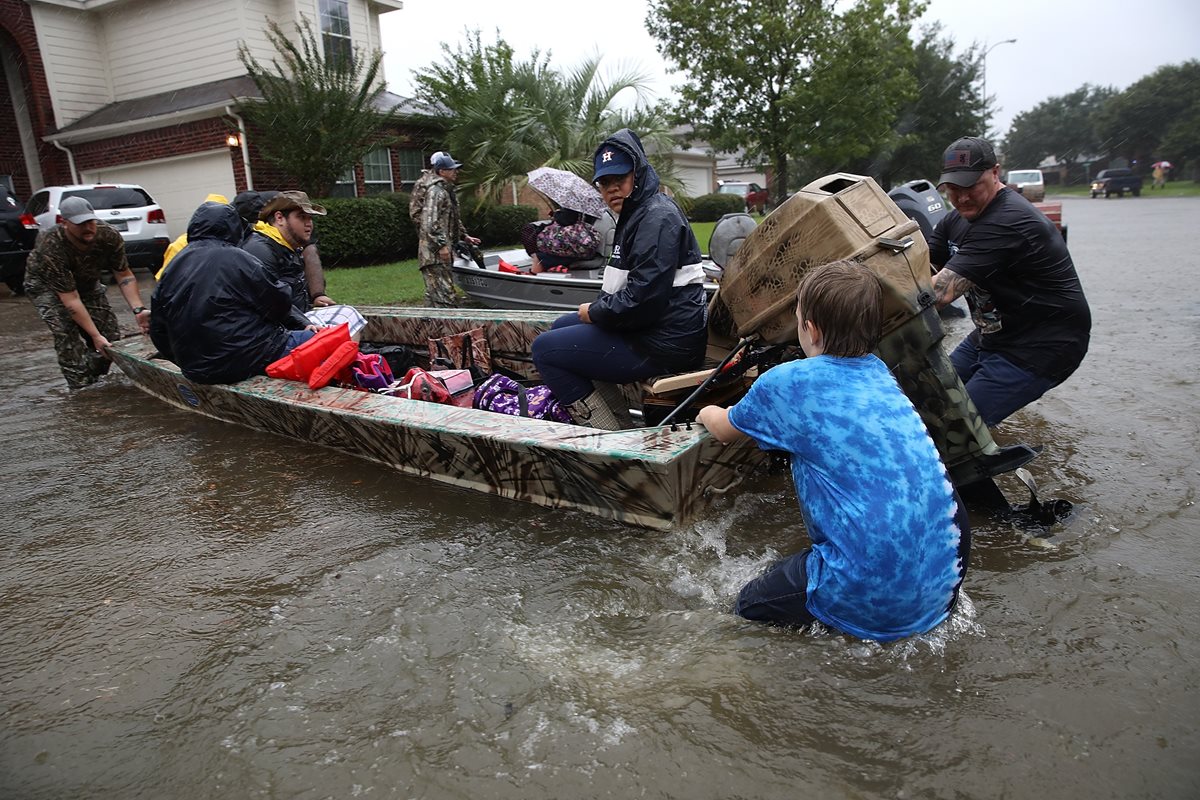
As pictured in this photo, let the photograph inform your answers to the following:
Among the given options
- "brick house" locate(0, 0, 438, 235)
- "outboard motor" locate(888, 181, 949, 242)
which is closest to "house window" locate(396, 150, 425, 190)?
"brick house" locate(0, 0, 438, 235)

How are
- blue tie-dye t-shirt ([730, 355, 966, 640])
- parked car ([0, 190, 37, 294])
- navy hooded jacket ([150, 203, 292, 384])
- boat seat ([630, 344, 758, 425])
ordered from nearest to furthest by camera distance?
blue tie-dye t-shirt ([730, 355, 966, 640]), boat seat ([630, 344, 758, 425]), navy hooded jacket ([150, 203, 292, 384]), parked car ([0, 190, 37, 294])

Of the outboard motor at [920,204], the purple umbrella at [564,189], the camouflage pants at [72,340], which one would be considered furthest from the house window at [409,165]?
the outboard motor at [920,204]

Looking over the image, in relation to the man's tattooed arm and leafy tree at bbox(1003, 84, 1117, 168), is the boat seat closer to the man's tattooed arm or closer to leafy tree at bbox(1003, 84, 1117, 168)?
the man's tattooed arm

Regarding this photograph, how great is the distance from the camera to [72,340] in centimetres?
697

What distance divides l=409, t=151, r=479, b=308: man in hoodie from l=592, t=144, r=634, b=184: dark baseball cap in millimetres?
5717

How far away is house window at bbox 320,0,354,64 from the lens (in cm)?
1791

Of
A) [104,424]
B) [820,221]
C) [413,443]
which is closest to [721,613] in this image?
[820,221]

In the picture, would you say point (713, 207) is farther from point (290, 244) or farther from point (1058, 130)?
point (1058, 130)

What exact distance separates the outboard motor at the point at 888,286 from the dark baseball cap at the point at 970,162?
0.50m

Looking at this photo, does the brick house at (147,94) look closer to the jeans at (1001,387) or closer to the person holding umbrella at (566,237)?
the person holding umbrella at (566,237)

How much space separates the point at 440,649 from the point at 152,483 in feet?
9.45

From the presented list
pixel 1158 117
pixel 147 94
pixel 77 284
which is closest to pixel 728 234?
pixel 77 284

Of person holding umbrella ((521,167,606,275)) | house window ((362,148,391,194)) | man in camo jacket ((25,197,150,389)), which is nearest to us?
man in camo jacket ((25,197,150,389))

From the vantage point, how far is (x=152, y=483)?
4.64 m
